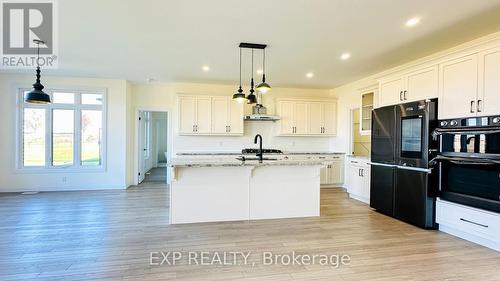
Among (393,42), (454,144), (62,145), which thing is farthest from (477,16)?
(62,145)

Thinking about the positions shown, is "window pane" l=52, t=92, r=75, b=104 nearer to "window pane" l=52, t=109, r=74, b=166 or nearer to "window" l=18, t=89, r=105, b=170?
"window" l=18, t=89, r=105, b=170

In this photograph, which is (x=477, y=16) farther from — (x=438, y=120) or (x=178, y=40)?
(x=178, y=40)

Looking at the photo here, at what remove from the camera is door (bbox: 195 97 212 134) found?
6.22 meters

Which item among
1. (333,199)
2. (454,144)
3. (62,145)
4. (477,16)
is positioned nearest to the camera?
(477,16)

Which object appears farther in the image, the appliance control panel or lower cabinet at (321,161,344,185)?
lower cabinet at (321,161,344,185)

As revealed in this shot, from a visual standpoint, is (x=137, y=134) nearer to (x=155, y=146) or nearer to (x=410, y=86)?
(x=155, y=146)

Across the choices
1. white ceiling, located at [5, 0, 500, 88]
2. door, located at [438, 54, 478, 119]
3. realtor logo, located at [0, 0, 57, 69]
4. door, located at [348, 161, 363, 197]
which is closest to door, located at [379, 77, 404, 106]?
white ceiling, located at [5, 0, 500, 88]

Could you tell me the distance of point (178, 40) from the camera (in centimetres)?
363

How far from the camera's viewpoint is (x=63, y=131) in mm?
5953

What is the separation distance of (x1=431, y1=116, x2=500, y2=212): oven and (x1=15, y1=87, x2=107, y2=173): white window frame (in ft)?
21.4

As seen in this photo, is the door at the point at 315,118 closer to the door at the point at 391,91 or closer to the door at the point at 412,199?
the door at the point at 391,91

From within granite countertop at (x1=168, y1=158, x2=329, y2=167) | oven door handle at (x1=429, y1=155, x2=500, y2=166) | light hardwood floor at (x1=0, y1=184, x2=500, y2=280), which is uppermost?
oven door handle at (x1=429, y1=155, x2=500, y2=166)

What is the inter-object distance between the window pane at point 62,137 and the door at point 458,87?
7.24 metres

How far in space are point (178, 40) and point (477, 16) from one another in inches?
142
